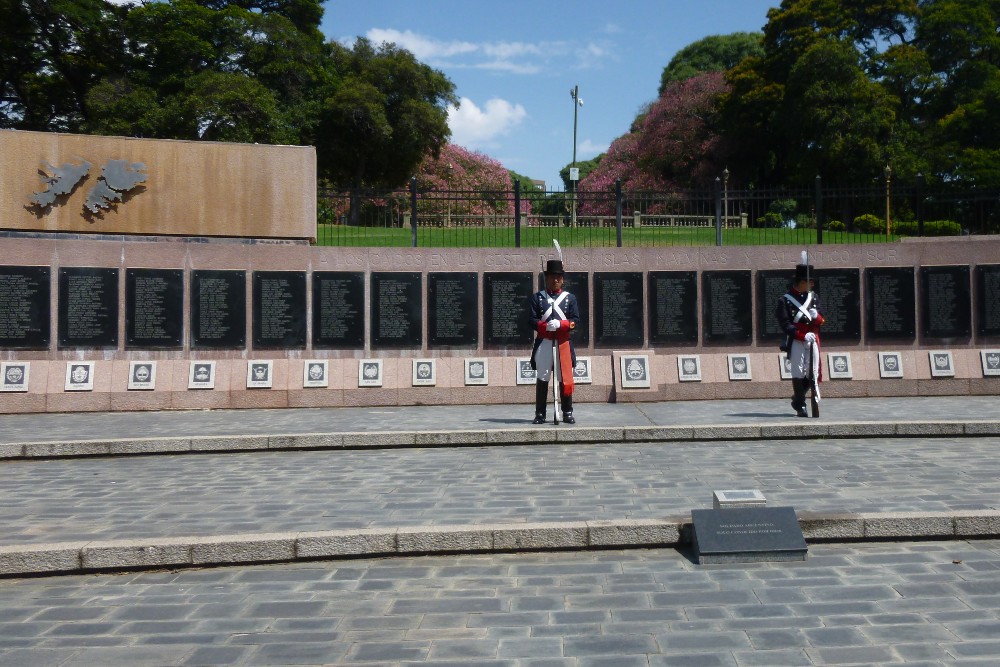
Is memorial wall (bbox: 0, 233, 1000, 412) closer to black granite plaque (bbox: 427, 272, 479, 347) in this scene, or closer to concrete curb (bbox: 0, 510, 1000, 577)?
black granite plaque (bbox: 427, 272, 479, 347)

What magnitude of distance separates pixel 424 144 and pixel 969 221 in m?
36.2

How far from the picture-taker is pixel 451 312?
15.5 m

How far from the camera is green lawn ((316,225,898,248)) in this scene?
1831 cm

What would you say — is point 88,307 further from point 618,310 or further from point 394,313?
point 618,310

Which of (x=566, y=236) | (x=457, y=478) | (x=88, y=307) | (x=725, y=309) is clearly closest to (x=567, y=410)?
(x=457, y=478)

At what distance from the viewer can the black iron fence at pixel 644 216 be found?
17.1 metres

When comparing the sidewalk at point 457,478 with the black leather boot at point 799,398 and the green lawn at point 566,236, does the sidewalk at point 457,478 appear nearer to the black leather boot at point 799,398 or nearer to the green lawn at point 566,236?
the black leather boot at point 799,398

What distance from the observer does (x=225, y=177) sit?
15.5 metres

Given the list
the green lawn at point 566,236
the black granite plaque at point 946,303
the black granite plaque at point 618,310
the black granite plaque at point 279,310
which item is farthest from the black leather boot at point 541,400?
the black granite plaque at point 946,303

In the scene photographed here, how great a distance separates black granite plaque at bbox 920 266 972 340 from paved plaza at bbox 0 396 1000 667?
5.22 meters

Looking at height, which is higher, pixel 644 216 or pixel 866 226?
pixel 644 216

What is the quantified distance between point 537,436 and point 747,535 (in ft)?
17.0

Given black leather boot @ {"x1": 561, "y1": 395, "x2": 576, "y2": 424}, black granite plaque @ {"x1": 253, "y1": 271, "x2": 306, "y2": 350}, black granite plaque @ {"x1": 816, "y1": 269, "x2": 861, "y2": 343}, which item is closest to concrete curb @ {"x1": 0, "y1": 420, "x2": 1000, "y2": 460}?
black leather boot @ {"x1": 561, "y1": 395, "x2": 576, "y2": 424}

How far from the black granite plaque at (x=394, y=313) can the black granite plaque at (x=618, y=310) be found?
3116 millimetres
